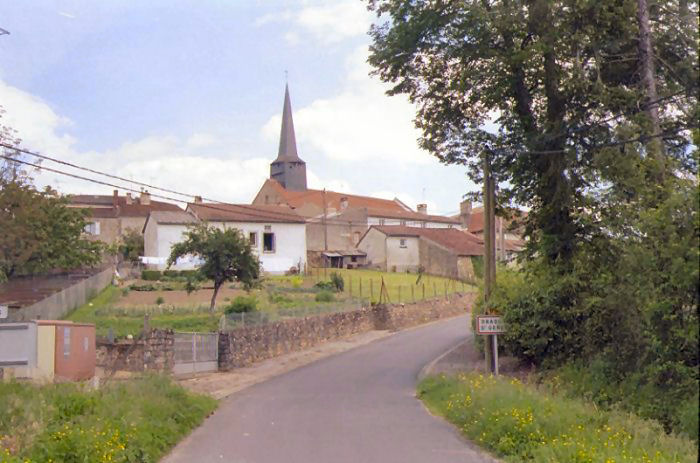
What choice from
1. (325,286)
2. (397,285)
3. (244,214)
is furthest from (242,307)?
(244,214)

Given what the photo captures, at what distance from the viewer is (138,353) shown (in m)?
28.4

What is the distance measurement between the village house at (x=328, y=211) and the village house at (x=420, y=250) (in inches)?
89.5

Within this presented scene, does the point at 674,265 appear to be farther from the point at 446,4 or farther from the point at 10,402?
the point at 446,4

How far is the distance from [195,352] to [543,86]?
49.4ft

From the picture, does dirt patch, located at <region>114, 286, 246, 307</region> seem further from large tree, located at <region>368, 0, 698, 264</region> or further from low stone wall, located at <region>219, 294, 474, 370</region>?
large tree, located at <region>368, 0, 698, 264</region>

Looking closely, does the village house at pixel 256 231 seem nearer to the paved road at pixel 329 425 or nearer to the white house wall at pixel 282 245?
the white house wall at pixel 282 245

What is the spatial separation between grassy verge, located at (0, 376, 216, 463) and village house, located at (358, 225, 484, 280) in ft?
178

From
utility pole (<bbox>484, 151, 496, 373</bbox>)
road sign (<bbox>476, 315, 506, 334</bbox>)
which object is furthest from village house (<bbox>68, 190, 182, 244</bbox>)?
road sign (<bbox>476, 315, 506, 334</bbox>)

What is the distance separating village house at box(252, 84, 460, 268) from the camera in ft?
260

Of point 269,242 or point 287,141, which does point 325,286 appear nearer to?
point 269,242

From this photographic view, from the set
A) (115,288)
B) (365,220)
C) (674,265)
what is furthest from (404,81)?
(365,220)

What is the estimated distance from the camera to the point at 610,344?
69.9 feet

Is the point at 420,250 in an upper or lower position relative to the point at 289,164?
lower

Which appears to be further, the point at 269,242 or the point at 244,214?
the point at 269,242
